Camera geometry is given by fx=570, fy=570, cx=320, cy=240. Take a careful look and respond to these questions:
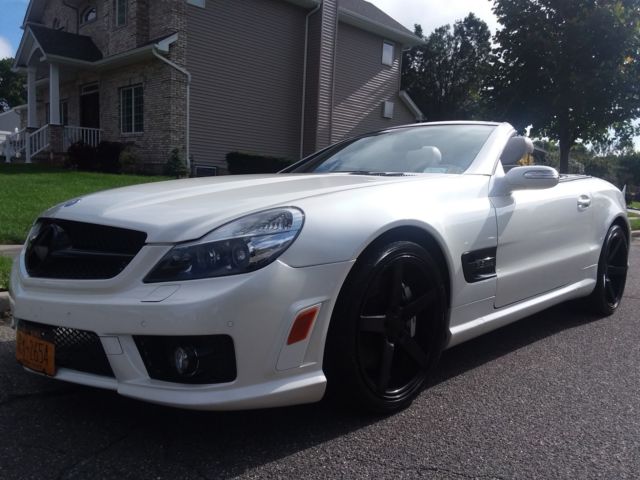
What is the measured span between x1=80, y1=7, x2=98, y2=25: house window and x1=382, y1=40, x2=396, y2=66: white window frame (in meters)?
10.1

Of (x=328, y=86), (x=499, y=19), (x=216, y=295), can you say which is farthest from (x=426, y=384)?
(x=499, y=19)

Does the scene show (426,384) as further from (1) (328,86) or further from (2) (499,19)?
(2) (499,19)

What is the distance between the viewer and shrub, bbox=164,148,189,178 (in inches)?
581

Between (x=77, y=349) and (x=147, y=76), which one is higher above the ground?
(x=147, y=76)

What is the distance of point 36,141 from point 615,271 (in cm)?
1778

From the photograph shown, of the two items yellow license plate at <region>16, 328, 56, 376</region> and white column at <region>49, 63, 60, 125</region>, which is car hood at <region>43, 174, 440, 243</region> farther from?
white column at <region>49, 63, 60, 125</region>

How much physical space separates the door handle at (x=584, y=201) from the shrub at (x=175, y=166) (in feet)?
39.6

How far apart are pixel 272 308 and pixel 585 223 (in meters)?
2.80

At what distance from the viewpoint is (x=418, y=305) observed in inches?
104

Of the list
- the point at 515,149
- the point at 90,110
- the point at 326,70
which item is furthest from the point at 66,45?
the point at 515,149

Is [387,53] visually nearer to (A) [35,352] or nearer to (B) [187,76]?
(B) [187,76]

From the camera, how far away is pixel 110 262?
2.23 m

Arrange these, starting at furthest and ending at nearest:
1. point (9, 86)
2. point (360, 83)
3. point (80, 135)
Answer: point (9, 86) < point (360, 83) < point (80, 135)

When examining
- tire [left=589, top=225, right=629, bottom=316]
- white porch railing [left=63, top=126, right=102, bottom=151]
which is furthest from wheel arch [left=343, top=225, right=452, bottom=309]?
white porch railing [left=63, top=126, right=102, bottom=151]
